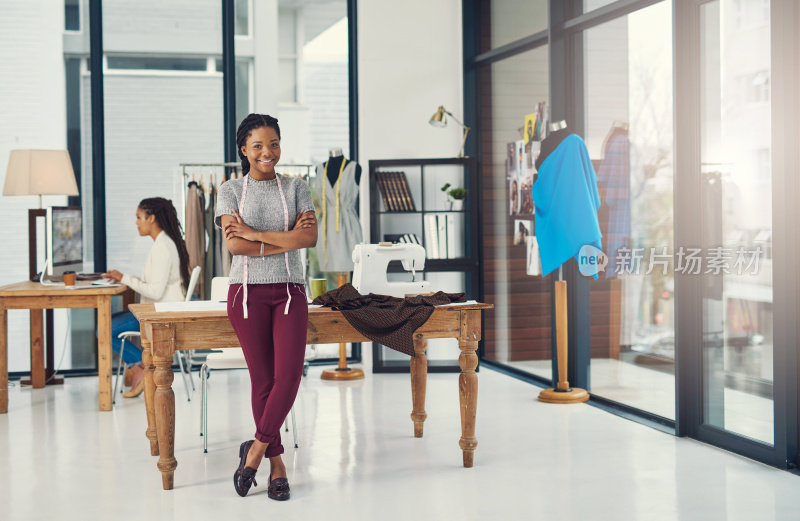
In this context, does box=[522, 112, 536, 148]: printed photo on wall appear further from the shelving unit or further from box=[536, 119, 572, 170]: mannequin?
box=[536, 119, 572, 170]: mannequin

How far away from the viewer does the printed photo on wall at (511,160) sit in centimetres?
675

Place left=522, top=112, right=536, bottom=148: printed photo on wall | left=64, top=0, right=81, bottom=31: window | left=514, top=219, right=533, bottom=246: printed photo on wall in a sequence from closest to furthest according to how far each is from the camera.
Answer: left=522, top=112, right=536, bottom=148: printed photo on wall, left=514, top=219, right=533, bottom=246: printed photo on wall, left=64, top=0, right=81, bottom=31: window

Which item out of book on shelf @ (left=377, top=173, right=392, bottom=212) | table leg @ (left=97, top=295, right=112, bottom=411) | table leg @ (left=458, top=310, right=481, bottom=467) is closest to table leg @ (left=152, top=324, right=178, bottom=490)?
table leg @ (left=458, top=310, right=481, bottom=467)

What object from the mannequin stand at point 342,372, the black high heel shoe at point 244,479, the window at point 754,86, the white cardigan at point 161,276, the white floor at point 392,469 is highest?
the window at point 754,86

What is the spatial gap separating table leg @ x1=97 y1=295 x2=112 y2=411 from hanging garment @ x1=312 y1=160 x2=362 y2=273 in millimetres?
1697

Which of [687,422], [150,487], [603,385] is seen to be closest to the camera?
[150,487]

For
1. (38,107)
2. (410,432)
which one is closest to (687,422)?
(410,432)

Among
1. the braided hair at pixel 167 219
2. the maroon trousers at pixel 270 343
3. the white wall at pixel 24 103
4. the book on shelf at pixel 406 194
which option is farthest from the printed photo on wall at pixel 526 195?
the white wall at pixel 24 103

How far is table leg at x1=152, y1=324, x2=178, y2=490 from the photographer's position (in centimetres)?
384

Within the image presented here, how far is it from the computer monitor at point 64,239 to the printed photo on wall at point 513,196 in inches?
126

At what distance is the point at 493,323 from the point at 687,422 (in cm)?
252

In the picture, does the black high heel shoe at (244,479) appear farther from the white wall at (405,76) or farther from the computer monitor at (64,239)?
the white wall at (405,76)

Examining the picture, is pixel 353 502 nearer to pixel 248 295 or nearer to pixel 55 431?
pixel 248 295

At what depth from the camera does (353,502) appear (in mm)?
3695
